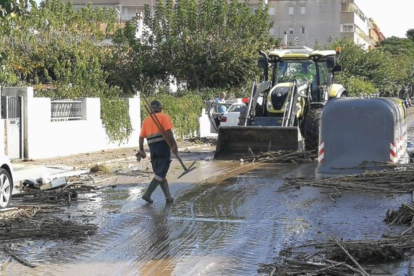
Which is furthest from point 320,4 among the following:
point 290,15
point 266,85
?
point 266,85

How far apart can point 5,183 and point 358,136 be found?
23.3 feet

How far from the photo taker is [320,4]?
301 ft

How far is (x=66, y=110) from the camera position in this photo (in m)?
22.7

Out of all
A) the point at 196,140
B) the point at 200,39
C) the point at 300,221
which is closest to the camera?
the point at 300,221

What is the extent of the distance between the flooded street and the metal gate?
5.69 m

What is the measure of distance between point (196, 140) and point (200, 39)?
10.5m

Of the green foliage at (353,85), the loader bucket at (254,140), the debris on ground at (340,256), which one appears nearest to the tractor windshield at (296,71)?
the loader bucket at (254,140)

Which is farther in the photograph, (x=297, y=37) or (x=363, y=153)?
(x=297, y=37)

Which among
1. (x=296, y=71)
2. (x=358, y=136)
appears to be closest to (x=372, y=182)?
(x=358, y=136)

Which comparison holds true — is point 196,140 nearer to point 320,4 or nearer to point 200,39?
point 200,39

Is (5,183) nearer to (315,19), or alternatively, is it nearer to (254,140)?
(254,140)

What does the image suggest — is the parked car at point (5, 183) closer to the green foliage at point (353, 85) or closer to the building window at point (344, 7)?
the green foliage at point (353, 85)

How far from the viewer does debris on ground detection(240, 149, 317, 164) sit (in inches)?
751

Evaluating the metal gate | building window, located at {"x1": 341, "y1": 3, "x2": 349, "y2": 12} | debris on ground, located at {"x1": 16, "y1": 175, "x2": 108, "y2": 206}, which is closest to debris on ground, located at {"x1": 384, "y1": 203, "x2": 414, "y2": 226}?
debris on ground, located at {"x1": 16, "y1": 175, "x2": 108, "y2": 206}
